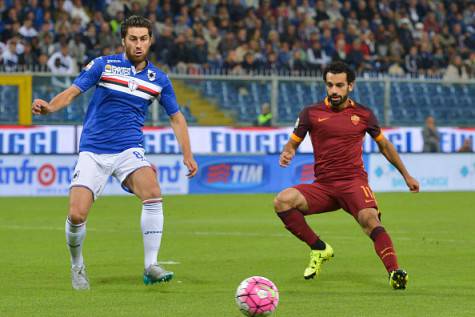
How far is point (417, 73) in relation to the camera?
29.6m

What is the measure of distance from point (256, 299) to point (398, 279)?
1.95m

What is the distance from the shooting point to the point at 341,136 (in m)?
10.3

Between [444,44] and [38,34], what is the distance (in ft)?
39.7

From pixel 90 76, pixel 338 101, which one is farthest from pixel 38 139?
pixel 90 76

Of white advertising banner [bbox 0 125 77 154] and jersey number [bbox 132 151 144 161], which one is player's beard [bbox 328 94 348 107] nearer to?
jersey number [bbox 132 151 144 161]

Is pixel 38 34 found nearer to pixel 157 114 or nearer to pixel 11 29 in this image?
pixel 11 29

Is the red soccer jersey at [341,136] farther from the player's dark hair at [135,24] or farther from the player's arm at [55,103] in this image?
the player's arm at [55,103]

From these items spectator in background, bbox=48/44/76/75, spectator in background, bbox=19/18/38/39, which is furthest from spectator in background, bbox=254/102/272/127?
spectator in background, bbox=19/18/38/39

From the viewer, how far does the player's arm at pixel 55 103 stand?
28.5ft

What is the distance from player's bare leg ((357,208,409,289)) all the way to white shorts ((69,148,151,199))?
201 cm

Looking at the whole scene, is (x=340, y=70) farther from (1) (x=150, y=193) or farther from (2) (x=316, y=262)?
(1) (x=150, y=193)

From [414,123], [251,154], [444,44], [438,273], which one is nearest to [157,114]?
[251,154]

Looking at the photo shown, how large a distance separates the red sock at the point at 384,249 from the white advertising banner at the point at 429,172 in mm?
15190

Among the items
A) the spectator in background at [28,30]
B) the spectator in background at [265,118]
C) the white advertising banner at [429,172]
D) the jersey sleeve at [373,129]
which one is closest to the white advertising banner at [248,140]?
the spectator in background at [265,118]
